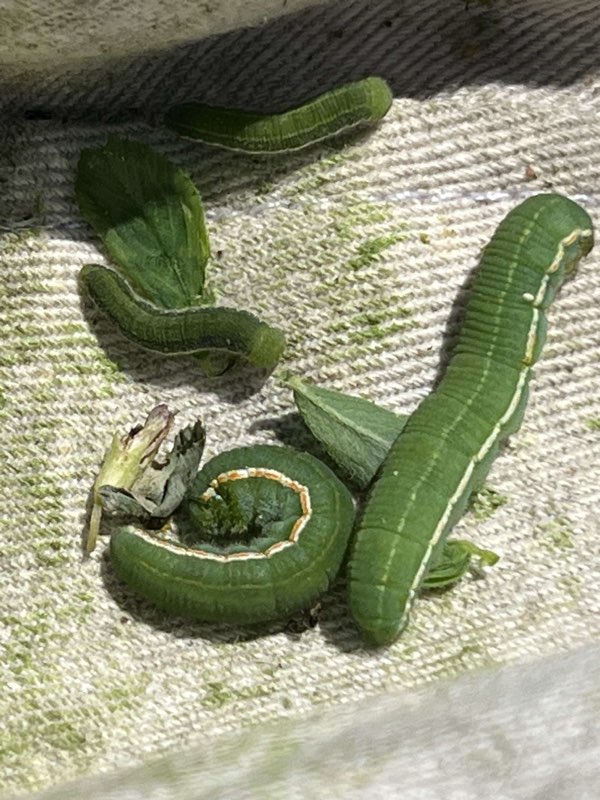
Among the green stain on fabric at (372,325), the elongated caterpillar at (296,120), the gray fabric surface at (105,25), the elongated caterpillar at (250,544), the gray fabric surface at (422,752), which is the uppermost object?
the gray fabric surface at (105,25)

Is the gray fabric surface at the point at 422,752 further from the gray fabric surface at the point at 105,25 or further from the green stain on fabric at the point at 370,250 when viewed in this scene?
the gray fabric surface at the point at 105,25

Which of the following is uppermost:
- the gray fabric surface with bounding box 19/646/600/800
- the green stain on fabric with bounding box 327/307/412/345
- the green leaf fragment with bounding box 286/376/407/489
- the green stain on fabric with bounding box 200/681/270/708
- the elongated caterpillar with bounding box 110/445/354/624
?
the green stain on fabric with bounding box 327/307/412/345

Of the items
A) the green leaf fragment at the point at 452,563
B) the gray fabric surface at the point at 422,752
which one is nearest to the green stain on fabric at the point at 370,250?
the green leaf fragment at the point at 452,563

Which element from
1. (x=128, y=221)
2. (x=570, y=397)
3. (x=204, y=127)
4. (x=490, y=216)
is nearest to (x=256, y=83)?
(x=204, y=127)

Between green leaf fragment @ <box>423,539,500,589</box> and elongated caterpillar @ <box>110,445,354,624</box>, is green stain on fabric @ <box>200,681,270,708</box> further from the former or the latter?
green leaf fragment @ <box>423,539,500,589</box>

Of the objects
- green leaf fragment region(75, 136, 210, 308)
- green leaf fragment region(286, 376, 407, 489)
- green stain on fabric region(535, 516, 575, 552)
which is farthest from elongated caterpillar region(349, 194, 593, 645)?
green leaf fragment region(75, 136, 210, 308)

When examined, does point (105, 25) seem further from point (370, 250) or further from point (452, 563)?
point (452, 563)
